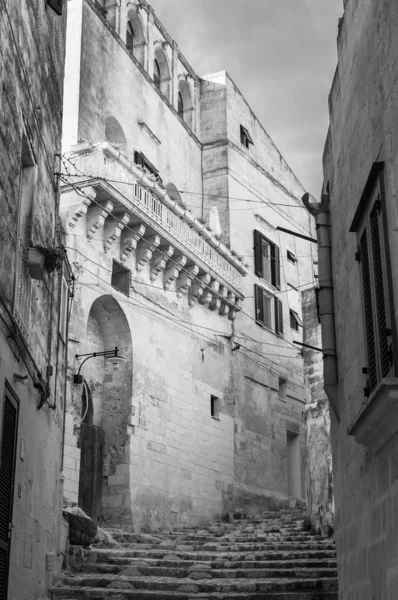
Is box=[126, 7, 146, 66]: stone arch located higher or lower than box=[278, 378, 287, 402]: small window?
higher

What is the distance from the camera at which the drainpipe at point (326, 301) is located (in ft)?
26.2

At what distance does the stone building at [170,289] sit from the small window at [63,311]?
364 centimetres

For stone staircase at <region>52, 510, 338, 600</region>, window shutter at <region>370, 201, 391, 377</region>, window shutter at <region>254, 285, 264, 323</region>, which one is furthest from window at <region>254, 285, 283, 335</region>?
window shutter at <region>370, 201, 391, 377</region>

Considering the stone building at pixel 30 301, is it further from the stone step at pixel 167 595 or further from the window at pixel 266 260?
the window at pixel 266 260

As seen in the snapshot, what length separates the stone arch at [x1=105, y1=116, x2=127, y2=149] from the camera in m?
21.1

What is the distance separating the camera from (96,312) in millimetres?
18453

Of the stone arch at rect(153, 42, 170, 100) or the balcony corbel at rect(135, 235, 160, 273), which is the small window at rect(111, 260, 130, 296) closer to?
the balcony corbel at rect(135, 235, 160, 273)

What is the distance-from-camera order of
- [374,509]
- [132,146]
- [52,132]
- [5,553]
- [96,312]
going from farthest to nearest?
[132,146] → [96,312] → [52,132] → [5,553] → [374,509]

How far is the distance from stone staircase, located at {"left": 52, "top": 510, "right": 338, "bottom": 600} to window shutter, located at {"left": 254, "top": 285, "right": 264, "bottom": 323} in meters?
10.2

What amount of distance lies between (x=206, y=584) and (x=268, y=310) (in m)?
15.4

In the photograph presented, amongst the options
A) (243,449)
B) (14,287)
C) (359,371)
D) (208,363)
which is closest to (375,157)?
(359,371)

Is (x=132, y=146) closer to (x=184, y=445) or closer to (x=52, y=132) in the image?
(x=184, y=445)

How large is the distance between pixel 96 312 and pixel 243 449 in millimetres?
6856

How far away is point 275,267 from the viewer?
27359 millimetres
